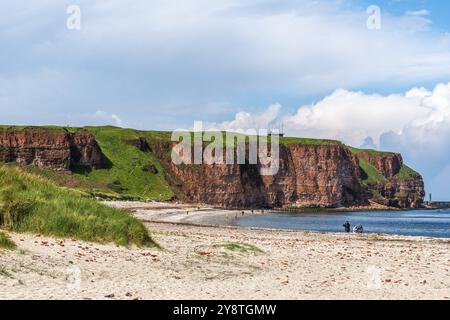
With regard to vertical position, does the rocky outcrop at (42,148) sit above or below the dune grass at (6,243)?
above

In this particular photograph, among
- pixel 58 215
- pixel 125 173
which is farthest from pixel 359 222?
pixel 58 215

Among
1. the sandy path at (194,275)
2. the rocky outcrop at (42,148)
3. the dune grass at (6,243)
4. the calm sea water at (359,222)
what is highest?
the rocky outcrop at (42,148)

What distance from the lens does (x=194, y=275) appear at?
746 inches

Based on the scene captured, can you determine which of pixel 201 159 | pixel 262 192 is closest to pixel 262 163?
pixel 262 192

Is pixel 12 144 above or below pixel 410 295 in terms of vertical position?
above

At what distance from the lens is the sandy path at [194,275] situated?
14.9 metres

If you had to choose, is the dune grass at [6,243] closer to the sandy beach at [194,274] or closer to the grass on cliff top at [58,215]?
the sandy beach at [194,274]

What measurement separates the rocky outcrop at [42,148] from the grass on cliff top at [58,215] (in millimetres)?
121865

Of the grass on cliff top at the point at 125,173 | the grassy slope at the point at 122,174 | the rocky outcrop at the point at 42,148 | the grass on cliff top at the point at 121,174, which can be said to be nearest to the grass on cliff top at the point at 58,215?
the grassy slope at the point at 122,174

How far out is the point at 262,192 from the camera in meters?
195

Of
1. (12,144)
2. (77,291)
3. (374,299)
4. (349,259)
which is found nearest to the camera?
(77,291)
